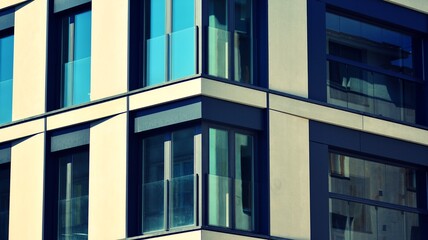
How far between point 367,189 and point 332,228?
1622 millimetres

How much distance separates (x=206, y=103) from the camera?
29375mm

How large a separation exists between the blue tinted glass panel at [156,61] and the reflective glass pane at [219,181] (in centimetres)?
181

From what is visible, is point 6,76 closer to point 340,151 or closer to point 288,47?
point 288,47

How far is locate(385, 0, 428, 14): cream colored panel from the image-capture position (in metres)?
34.2

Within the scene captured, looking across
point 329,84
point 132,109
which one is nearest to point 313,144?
point 329,84

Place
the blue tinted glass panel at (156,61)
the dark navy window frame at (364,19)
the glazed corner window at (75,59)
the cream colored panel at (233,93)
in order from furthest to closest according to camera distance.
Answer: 1. the glazed corner window at (75,59)
2. the dark navy window frame at (364,19)
3. the blue tinted glass panel at (156,61)
4. the cream colored panel at (233,93)

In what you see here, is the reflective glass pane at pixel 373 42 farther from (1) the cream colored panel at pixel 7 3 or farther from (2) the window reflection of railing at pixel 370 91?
(1) the cream colored panel at pixel 7 3

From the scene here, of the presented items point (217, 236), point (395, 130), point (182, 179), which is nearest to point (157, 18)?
point (182, 179)

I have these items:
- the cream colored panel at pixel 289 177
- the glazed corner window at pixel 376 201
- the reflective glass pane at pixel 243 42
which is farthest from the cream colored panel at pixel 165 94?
the glazed corner window at pixel 376 201

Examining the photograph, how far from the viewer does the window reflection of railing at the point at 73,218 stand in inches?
1242

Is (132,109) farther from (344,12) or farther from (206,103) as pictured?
(344,12)

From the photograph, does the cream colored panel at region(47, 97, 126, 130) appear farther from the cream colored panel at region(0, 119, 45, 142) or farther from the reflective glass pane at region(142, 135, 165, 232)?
the reflective glass pane at region(142, 135, 165, 232)

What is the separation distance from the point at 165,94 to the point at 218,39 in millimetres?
1609

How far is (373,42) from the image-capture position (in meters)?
34.1
